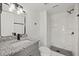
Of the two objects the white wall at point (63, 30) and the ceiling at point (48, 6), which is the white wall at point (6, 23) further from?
the white wall at point (63, 30)

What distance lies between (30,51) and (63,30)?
55 cm

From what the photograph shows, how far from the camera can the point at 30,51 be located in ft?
2.72

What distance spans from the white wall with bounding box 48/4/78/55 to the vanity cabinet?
0.23 m

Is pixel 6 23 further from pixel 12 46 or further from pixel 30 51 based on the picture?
pixel 30 51

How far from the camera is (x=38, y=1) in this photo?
0.81 meters

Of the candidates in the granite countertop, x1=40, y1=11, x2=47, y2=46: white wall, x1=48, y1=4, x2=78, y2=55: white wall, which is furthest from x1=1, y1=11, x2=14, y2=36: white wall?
x1=48, y1=4, x2=78, y2=55: white wall

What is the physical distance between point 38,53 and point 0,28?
22.4 inches

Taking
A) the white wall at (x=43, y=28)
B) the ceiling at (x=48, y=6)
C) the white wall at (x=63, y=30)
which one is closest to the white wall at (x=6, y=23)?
the ceiling at (x=48, y=6)

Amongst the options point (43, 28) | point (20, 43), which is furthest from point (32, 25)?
point (20, 43)

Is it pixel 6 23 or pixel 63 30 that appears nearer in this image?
pixel 6 23

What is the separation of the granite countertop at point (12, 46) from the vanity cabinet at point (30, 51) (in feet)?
0.12

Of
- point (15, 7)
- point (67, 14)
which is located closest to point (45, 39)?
point (67, 14)

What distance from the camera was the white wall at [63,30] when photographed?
2.81ft

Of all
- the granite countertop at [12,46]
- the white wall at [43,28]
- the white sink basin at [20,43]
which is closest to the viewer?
the granite countertop at [12,46]
